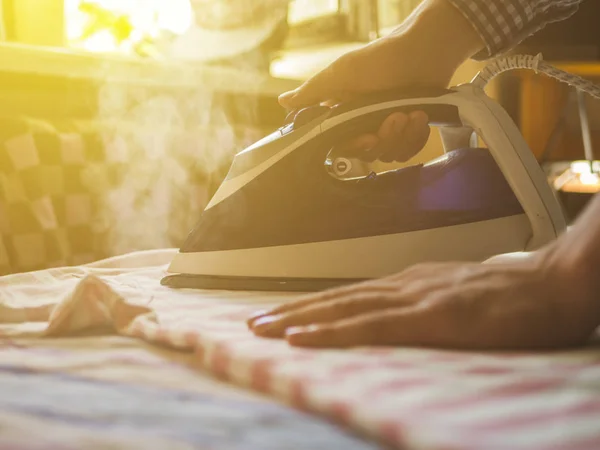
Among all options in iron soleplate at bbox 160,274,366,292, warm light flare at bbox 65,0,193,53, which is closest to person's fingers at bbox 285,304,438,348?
iron soleplate at bbox 160,274,366,292

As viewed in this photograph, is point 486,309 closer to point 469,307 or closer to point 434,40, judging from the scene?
point 469,307

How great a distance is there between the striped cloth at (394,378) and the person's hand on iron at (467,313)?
0.04 ft

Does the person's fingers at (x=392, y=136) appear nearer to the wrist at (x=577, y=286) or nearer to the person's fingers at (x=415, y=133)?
the person's fingers at (x=415, y=133)

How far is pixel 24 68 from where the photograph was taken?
3.85 ft

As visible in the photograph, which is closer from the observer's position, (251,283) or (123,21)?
(251,283)

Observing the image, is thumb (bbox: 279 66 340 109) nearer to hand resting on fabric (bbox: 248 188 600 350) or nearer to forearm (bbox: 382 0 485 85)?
forearm (bbox: 382 0 485 85)

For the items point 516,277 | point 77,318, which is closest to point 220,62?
point 77,318

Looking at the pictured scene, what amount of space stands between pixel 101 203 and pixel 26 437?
3.25 ft

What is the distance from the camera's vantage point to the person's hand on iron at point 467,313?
0.44 meters

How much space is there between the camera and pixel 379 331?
1.56 ft

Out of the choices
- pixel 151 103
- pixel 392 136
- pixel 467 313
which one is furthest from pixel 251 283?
pixel 151 103

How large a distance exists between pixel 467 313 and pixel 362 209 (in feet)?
1.38

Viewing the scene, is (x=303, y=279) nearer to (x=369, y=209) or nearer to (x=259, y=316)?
(x=369, y=209)

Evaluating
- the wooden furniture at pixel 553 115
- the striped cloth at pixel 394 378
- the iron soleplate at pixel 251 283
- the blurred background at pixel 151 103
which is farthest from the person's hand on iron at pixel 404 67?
the wooden furniture at pixel 553 115
